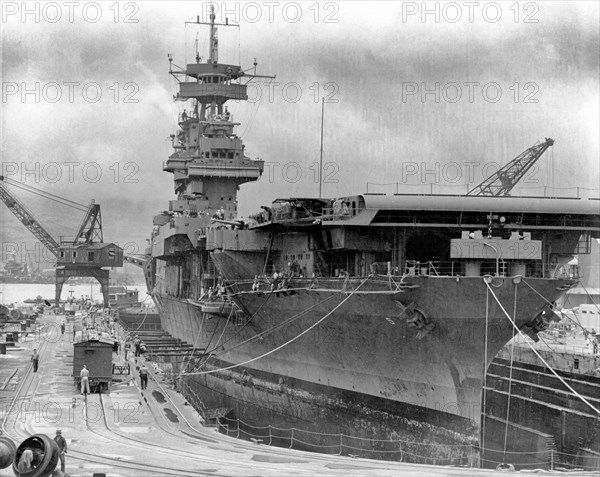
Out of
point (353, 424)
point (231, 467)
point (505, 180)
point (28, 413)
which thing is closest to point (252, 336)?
point (353, 424)

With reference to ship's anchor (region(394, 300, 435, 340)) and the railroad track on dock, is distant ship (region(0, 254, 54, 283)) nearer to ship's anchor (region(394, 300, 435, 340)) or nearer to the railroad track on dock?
the railroad track on dock

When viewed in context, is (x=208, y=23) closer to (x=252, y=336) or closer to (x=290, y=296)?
(x=252, y=336)

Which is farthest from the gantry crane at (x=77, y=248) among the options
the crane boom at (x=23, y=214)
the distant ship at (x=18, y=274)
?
the distant ship at (x=18, y=274)

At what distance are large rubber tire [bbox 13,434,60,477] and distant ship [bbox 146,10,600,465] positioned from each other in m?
8.27

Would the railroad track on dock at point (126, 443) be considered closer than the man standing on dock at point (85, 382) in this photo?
Yes

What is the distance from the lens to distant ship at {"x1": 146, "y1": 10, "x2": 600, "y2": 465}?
18.8 m

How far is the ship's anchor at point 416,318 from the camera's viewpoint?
18.9 m

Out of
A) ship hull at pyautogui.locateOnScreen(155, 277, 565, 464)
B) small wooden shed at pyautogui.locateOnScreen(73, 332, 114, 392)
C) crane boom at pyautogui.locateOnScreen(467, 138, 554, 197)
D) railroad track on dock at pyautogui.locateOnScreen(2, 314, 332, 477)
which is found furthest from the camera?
crane boom at pyautogui.locateOnScreen(467, 138, 554, 197)

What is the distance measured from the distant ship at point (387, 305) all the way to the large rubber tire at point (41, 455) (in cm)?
827

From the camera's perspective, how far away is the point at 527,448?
24.5 m

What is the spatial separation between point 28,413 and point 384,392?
8.64 m

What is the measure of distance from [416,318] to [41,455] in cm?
1030

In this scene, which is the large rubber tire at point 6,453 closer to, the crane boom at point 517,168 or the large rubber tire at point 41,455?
the large rubber tire at point 41,455

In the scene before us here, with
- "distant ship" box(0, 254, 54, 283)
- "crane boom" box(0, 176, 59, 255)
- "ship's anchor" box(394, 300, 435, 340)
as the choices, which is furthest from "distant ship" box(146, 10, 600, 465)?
"distant ship" box(0, 254, 54, 283)
